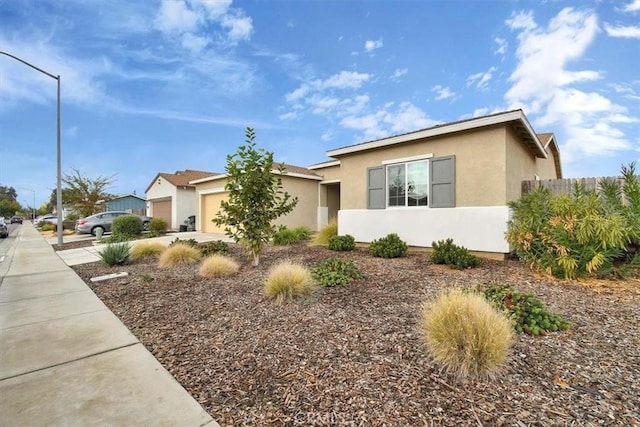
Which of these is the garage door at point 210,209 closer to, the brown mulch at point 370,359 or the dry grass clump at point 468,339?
the brown mulch at point 370,359

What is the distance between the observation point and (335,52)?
→ 12.0 meters

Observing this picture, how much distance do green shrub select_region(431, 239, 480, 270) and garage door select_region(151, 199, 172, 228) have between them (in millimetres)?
21113

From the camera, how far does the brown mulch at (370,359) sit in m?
2.10

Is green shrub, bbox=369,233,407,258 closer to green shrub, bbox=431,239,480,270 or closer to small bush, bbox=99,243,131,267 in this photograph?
green shrub, bbox=431,239,480,270

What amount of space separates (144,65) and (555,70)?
50.8 ft

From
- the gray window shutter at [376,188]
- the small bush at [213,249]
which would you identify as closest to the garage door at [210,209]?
the small bush at [213,249]

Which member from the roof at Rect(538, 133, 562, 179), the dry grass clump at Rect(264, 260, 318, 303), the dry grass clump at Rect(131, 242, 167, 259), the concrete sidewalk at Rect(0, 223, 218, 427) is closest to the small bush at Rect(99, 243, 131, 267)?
the dry grass clump at Rect(131, 242, 167, 259)

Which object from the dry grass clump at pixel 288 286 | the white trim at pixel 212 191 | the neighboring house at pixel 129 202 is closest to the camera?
the dry grass clump at pixel 288 286

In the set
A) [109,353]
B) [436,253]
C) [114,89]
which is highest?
[114,89]

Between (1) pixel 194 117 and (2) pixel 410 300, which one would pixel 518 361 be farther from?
(1) pixel 194 117

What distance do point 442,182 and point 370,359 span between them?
21.7ft

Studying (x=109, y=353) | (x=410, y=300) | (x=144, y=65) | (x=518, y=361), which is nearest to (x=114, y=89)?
(x=144, y=65)

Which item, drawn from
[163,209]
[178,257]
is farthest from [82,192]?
[178,257]

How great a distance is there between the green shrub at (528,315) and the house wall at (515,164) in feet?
15.3
